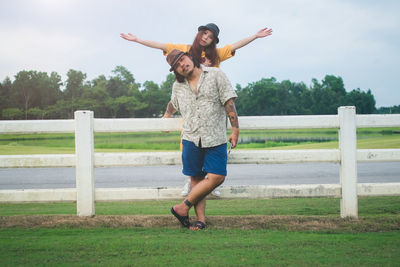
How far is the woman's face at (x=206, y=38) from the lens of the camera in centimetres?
455

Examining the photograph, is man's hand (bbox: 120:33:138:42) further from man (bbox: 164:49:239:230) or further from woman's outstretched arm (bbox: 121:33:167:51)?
man (bbox: 164:49:239:230)

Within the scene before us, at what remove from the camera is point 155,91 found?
100 m

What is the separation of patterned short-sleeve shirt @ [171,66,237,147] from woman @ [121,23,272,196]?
0.55 m

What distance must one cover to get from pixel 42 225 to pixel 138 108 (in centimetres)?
8973

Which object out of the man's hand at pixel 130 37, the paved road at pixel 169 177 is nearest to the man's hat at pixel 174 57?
the man's hand at pixel 130 37

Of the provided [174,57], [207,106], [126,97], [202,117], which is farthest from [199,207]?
[126,97]

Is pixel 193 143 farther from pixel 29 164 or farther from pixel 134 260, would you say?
pixel 29 164

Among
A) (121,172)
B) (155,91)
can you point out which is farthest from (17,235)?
(155,91)

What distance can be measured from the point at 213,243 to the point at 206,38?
7.67 ft

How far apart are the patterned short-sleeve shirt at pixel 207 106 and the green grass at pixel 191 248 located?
1001 millimetres

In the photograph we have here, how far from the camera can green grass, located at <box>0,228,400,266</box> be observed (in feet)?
10.3

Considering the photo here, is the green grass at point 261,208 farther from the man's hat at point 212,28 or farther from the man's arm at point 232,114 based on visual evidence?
the man's hat at point 212,28

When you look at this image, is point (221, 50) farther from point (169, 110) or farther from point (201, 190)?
point (201, 190)

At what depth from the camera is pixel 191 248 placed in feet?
11.4
